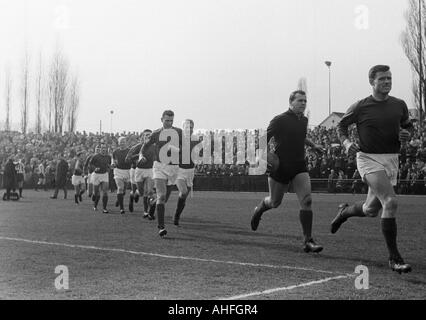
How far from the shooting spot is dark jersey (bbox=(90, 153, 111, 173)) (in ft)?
65.3

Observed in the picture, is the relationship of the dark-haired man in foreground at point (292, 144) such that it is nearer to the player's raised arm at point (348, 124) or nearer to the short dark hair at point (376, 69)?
the player's raised arm at point (348, 124)

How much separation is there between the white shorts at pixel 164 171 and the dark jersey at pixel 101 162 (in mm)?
7524

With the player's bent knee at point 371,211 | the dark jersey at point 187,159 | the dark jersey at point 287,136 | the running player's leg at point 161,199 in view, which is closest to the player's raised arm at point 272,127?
the dark jersey at point 287,136

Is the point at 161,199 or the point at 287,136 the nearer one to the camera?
the point at 287,136

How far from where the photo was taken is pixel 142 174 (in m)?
17.6

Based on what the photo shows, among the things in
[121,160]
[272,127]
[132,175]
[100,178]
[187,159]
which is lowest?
[100,178]

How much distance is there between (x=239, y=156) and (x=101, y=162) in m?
15.1

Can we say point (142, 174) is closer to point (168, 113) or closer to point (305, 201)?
point (168, 113)

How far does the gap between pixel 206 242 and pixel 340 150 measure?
2231cm

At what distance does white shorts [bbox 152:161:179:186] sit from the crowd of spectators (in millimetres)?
7961

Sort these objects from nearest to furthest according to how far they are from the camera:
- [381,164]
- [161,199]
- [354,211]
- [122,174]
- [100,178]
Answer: [381,164] < [354,211] < [161,199] < [122,174] < [100,178]

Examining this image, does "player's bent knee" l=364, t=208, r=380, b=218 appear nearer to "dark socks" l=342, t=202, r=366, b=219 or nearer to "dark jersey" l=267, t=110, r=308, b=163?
"dark socks" l=342, t=202, r=366, b=219

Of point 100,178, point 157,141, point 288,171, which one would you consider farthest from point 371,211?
point 100,178
